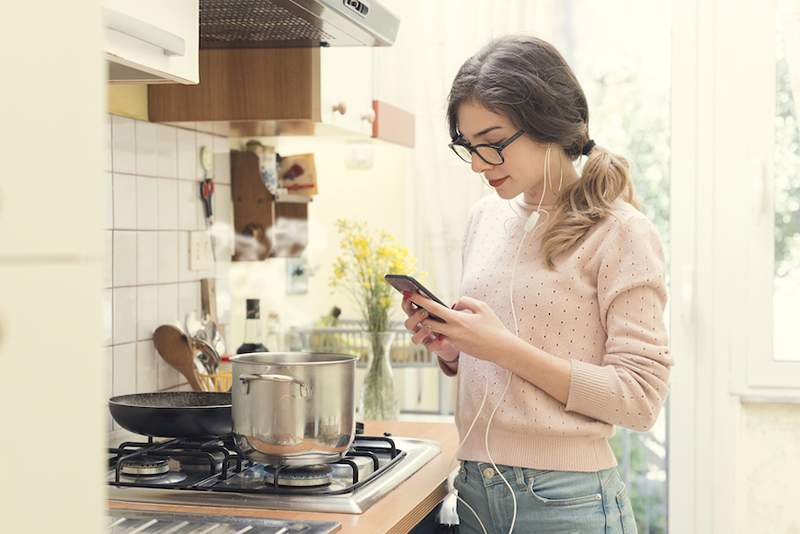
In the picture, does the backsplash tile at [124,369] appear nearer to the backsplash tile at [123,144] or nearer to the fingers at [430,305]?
the backsplash tile at [123,144]

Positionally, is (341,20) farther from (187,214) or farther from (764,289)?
(764,289)

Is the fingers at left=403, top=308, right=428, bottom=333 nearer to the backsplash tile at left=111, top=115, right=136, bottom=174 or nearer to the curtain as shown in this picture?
the backsplash tile at left=111, top=115, right=136, bottom=174

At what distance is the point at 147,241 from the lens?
6.87 feet

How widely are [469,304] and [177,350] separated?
0.76m

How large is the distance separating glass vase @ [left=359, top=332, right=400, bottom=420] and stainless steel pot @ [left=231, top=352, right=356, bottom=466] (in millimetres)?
902

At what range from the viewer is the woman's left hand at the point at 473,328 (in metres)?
1.60

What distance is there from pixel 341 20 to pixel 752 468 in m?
1.80

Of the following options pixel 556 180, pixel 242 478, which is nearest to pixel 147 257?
pixel 242 478

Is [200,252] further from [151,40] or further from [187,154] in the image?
[151,40]

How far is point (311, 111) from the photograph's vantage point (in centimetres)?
210

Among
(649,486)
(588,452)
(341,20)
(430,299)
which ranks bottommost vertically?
(649,486)

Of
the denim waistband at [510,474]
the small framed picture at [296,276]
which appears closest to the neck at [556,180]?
the denim waistband at [510,474]

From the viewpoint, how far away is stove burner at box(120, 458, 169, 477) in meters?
1.63

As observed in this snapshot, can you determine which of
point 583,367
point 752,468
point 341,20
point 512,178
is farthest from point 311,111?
point 752,468
